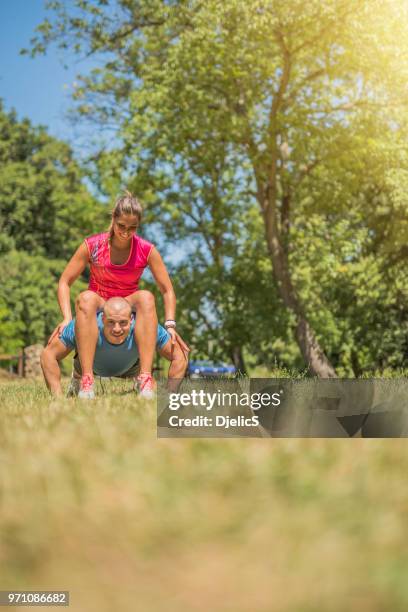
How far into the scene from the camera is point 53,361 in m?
5.93

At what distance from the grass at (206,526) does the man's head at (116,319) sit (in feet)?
9.13

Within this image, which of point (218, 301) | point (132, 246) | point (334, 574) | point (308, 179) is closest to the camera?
point (334, 574)

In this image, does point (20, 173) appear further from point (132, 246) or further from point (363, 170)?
point (132, 246)

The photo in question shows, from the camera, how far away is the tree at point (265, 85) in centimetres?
1378

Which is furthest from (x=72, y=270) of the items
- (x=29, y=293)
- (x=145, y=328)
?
(x=29, y=293)

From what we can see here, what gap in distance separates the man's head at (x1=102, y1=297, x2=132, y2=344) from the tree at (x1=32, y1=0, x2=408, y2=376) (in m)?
9.44

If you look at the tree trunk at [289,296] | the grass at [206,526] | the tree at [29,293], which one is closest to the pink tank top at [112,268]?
the grass at [206,526]

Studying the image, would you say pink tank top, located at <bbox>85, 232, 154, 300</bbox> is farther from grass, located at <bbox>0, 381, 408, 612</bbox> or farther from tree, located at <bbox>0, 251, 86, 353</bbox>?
tree, located at <bbox>0, 251, 86, 353</bbox>

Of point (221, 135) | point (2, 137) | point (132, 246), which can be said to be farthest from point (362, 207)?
point (2, 137)

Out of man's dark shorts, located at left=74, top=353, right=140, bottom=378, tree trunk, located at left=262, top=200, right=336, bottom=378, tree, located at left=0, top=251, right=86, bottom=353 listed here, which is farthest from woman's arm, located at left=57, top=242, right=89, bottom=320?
tree, located at left=0, top=251, right=86, bottom=353

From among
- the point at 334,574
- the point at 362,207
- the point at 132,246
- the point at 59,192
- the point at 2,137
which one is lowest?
the point at 334,574

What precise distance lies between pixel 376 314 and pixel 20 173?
21421 mm

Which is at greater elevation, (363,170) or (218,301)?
(363,170)

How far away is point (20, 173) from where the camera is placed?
3650 centimetres
